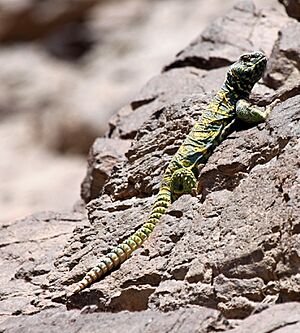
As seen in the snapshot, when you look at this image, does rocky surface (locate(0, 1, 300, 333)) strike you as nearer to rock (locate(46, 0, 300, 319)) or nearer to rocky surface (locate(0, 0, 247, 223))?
rock (locate(46, 0, 300, 319))

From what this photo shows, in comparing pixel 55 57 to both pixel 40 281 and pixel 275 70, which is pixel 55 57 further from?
pixel 40 281

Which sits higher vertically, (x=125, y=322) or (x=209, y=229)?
(x=209, y=229)

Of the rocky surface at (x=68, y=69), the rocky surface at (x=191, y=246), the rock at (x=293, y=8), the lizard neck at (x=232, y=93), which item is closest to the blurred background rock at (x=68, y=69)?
the rocky surface at (x=68, y=69)

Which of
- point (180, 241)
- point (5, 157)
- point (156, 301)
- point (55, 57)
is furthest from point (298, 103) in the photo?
point (55, 57)

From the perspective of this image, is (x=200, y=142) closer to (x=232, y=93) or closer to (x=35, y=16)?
(x=232, y=93)

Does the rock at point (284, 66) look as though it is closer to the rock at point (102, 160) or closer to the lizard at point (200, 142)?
the lizard at point (200, 142)

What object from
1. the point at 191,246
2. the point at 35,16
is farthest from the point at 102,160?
the point at 35,16

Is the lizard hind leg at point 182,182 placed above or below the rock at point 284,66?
below
